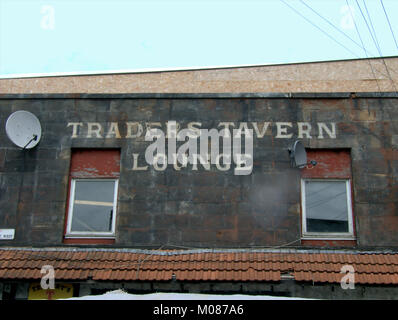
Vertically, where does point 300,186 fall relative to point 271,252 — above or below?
above

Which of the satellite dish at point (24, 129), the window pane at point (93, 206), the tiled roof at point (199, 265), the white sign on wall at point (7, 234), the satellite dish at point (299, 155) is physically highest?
the satellite dish at point (24, 129)

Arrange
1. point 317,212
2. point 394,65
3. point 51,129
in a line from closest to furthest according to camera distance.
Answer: point 317,212 < point 51,129 < point 394,65

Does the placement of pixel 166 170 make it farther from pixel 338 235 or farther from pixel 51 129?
pixel 338 235

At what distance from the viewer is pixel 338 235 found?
36.8 feet

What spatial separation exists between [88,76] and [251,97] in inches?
744

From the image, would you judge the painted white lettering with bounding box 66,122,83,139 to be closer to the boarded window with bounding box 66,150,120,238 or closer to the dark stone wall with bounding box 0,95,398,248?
the dark stone wall with bounding box 0,95,398,248

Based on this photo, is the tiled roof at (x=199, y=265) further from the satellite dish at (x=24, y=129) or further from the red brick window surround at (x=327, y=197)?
the satellite dish at (x=24, y=129)

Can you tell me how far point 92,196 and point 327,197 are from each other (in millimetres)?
5357

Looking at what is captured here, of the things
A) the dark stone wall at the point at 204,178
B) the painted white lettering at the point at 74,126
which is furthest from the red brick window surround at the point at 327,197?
the painted white lettering at the point at 74,126

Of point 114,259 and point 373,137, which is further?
point 373,137

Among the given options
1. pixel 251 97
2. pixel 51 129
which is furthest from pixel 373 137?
pixel 51 129

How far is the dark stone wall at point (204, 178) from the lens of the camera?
11219 mm

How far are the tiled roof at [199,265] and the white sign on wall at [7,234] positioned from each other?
1.47ft

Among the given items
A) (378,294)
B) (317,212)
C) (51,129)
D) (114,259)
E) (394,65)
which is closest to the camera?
(378,294)
